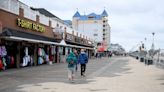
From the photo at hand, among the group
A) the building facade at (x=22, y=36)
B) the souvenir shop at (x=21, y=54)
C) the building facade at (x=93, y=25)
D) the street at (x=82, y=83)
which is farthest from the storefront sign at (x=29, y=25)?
the building facade at (x=93, y=25)

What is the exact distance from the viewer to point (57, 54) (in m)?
48.6

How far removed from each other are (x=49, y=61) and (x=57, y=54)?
6.58 m

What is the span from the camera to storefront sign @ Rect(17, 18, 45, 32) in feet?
101

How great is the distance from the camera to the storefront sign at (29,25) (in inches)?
1214

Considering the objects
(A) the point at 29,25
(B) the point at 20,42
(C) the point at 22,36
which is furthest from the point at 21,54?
(C) the point at 22,36

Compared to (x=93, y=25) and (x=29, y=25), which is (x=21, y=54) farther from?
(x=93, y=25)

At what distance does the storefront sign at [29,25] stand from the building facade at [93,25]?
113 meters

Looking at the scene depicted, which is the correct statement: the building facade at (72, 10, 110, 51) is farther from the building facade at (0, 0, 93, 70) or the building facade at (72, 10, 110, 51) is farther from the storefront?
the storefront

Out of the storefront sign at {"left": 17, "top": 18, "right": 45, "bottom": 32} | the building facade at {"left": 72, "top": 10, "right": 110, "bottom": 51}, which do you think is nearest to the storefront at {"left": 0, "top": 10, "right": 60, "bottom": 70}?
the storefront sign at {"left": 17, "top": 18, "right": 45, "bottom": 32}

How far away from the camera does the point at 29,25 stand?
3338 centimetres

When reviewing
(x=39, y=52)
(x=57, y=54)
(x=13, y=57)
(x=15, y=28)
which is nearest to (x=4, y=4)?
(x=15, y=28)

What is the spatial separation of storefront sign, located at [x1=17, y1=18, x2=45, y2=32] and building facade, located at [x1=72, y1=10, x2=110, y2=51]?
113 metres

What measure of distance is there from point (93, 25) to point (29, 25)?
130 m

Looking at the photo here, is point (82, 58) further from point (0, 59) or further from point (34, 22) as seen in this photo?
point (34, 22)
